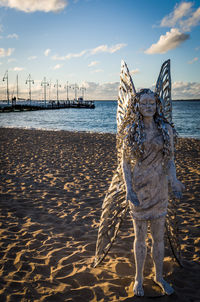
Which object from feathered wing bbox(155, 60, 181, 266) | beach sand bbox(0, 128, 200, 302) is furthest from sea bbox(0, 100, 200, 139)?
feathered wing bbox(155, 60, 181, 266)

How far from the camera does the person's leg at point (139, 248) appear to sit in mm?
2414

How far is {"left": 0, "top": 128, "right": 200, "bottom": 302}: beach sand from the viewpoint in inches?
106

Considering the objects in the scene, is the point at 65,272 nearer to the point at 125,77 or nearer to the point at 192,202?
the point at 125,77

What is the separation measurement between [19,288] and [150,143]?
90.5 inches

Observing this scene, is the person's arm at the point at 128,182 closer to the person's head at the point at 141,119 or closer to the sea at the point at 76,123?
the person's head at the point at 141,119

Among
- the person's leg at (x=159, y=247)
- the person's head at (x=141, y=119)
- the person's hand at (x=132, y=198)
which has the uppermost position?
the person's head at (x=141, y=119)

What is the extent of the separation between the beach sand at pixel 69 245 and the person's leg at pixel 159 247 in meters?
0.11

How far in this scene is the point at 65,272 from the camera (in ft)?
9.91

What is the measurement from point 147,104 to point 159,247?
1531 millimetres

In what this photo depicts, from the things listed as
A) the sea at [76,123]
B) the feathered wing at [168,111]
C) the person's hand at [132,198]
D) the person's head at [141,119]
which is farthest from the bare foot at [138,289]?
the sea at [76,123]

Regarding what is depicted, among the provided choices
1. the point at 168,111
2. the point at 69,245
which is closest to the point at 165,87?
the point at 168,111

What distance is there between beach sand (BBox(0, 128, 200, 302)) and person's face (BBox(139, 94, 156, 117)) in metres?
2.03

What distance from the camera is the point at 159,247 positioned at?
2.48 m

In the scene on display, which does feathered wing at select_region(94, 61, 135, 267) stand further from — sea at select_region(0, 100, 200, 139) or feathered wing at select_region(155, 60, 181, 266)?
sea at select_region(0, 100, 200, 139)
